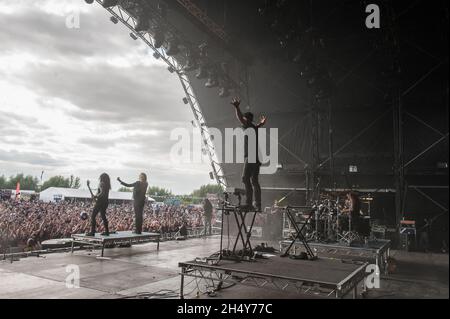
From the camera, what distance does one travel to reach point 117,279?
6.97 m

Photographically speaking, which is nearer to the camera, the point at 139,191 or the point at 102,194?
the point at 102,194

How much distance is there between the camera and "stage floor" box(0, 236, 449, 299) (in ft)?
19.5

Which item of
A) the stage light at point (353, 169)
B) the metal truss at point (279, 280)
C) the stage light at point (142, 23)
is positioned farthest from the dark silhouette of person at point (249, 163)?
the stage light at point (353, 169)

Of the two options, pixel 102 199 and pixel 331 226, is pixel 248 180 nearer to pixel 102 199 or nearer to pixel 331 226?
pixel 102 199

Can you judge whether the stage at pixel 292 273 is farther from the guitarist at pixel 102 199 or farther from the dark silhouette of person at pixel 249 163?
the guitarist at pixel 102 199

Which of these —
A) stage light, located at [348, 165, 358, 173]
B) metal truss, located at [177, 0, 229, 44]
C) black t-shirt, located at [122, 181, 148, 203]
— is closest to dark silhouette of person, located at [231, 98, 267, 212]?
black t-shirt, located at [122, 181, 148, 203]

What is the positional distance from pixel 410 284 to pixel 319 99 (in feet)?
31.4

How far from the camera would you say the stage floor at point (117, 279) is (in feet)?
19.5

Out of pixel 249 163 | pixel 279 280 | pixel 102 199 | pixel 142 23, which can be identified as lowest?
pixel 279 280

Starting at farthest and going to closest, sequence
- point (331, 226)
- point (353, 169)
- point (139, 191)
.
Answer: point (353, 169) < point (331, 226) < point (139, 191)

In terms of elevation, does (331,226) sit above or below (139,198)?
below

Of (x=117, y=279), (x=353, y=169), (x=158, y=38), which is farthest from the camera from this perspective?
(x=353, y=169)

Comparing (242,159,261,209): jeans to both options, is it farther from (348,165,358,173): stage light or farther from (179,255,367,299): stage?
(348,165,358,173): stage light

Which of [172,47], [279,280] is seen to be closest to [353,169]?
[172,47]
